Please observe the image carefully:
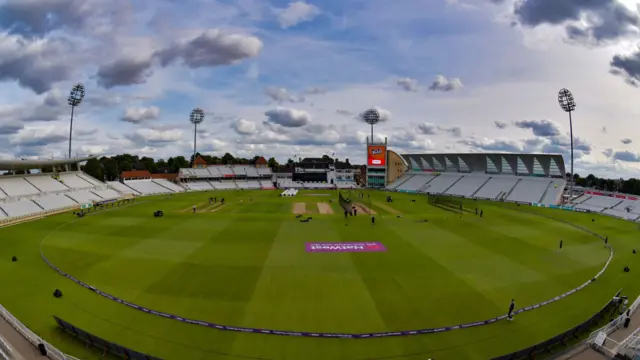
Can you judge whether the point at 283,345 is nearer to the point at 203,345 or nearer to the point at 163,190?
the point at 203,345

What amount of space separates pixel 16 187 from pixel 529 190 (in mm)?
103217

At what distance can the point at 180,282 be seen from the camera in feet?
75.3

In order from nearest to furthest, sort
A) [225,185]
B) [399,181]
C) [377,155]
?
[225,185] → [377,155] → [399,181]

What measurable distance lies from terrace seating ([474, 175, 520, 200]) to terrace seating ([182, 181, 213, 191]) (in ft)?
257

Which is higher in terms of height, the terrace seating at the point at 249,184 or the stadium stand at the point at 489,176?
the stadium stand at the point at 489,176

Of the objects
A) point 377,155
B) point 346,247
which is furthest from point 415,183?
point 346,247

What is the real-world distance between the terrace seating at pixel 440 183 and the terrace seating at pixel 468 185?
183cm

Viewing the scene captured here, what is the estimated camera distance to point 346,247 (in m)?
32.3

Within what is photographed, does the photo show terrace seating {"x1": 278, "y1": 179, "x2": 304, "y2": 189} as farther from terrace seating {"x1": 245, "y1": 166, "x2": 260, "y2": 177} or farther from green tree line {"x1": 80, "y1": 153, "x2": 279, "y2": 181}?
green tree line {"x1": 80, "y1": 153, "x2": 279, "y2": 181}

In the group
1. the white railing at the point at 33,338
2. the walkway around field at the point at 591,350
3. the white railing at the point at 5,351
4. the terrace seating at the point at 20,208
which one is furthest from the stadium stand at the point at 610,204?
the terrace seating at the point at 20,208

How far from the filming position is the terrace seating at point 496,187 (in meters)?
79.0

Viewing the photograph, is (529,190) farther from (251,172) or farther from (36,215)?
(36,215)

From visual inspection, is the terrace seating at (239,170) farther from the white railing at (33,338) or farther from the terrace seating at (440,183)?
the white railing at (33,338)

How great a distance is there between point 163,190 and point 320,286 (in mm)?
80674
